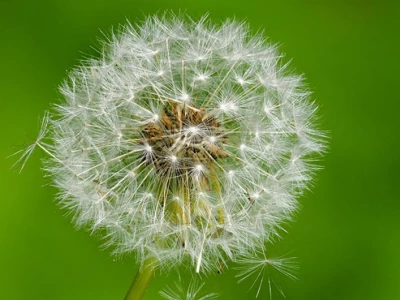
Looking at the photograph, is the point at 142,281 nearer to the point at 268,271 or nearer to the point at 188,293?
the point at 188,293

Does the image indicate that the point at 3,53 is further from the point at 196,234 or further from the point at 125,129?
the point at 196,234

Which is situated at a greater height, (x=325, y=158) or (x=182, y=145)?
(x=325, y=158)

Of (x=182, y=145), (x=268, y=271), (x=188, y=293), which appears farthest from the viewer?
(x=268, y=271)

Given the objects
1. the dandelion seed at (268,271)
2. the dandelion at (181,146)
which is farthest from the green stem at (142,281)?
the dandelion seed at (268,271)

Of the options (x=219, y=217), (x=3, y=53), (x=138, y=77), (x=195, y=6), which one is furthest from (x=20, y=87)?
(x=219, y=217)

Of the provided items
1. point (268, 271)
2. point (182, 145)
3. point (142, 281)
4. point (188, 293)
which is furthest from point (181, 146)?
point (268, 271)

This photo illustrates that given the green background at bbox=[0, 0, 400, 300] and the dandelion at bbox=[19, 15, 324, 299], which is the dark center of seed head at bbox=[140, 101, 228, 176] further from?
the green background at bbox=[0, 0, 400, 300]

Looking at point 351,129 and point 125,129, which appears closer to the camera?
point 125,129
